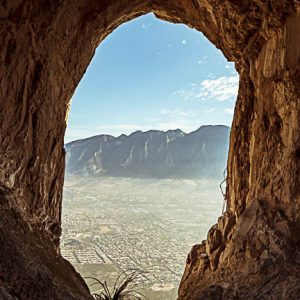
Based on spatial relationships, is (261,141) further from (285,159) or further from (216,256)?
(216,256)

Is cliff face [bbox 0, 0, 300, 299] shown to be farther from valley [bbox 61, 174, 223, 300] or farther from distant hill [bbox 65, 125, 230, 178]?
distant hill [bbox 65, 125, 230, 178]

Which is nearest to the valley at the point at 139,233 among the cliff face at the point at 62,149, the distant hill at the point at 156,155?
the cliff face at the point at 62,149

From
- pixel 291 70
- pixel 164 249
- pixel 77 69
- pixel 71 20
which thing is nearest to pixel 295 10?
pixel 291 70

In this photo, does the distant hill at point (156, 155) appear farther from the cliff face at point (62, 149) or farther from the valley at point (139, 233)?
the cliff face at point (62, 149)

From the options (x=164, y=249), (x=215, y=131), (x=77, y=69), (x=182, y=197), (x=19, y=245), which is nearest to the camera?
(x=19, y=245)

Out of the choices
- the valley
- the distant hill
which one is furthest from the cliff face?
the distant hill

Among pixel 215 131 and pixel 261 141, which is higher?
pixel 215 131
